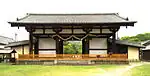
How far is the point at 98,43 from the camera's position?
3475cm

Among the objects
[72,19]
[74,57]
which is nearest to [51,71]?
[74,57]

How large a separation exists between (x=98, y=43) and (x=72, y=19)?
4.40 m

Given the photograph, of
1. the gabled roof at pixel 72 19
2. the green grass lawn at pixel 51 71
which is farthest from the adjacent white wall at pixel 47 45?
the green grass lawn at pixel 51 71

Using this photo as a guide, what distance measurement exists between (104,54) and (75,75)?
46.4ft

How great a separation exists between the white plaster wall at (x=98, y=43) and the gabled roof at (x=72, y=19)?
2.44 m

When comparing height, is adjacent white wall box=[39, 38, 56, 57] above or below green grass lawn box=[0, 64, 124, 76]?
above

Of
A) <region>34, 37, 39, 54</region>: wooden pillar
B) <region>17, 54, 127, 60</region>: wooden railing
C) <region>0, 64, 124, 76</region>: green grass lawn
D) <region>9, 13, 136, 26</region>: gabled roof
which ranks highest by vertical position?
<region>9, 13, 136, 26</region>: gabled roof

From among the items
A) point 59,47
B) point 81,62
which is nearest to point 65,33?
point 59,47

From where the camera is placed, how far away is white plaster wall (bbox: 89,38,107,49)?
3469 cm

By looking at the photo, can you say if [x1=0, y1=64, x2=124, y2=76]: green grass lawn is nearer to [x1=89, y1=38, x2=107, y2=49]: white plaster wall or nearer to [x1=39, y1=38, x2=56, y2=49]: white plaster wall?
[x1=89, y1=38, x2=107, y2=49]: white plaster wall

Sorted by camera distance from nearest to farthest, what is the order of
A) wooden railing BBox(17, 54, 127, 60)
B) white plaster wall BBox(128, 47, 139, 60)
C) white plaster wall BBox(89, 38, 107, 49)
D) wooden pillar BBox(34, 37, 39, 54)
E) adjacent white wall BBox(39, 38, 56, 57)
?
1. wooden railing BBox(17, 54, 127, 60)
2. white plaster wall BBox(89, 38, 107, 49)
3. adjacent white wall BBox(39, 38, 56, 57)
4. wooden pillar BBox(34, 37, 39, 54)
5. white plaster wall BBox(128, 47, 139, 60)

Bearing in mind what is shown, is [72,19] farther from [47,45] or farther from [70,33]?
[47,45]

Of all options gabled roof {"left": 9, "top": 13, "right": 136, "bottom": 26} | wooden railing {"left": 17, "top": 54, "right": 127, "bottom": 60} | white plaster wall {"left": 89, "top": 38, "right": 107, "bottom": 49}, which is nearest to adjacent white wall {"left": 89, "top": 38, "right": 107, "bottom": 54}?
white plaster wall {"left": 89, "top": 38, "right": 107, "bottom": 49}

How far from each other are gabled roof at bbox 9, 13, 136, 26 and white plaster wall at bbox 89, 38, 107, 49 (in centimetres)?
244
